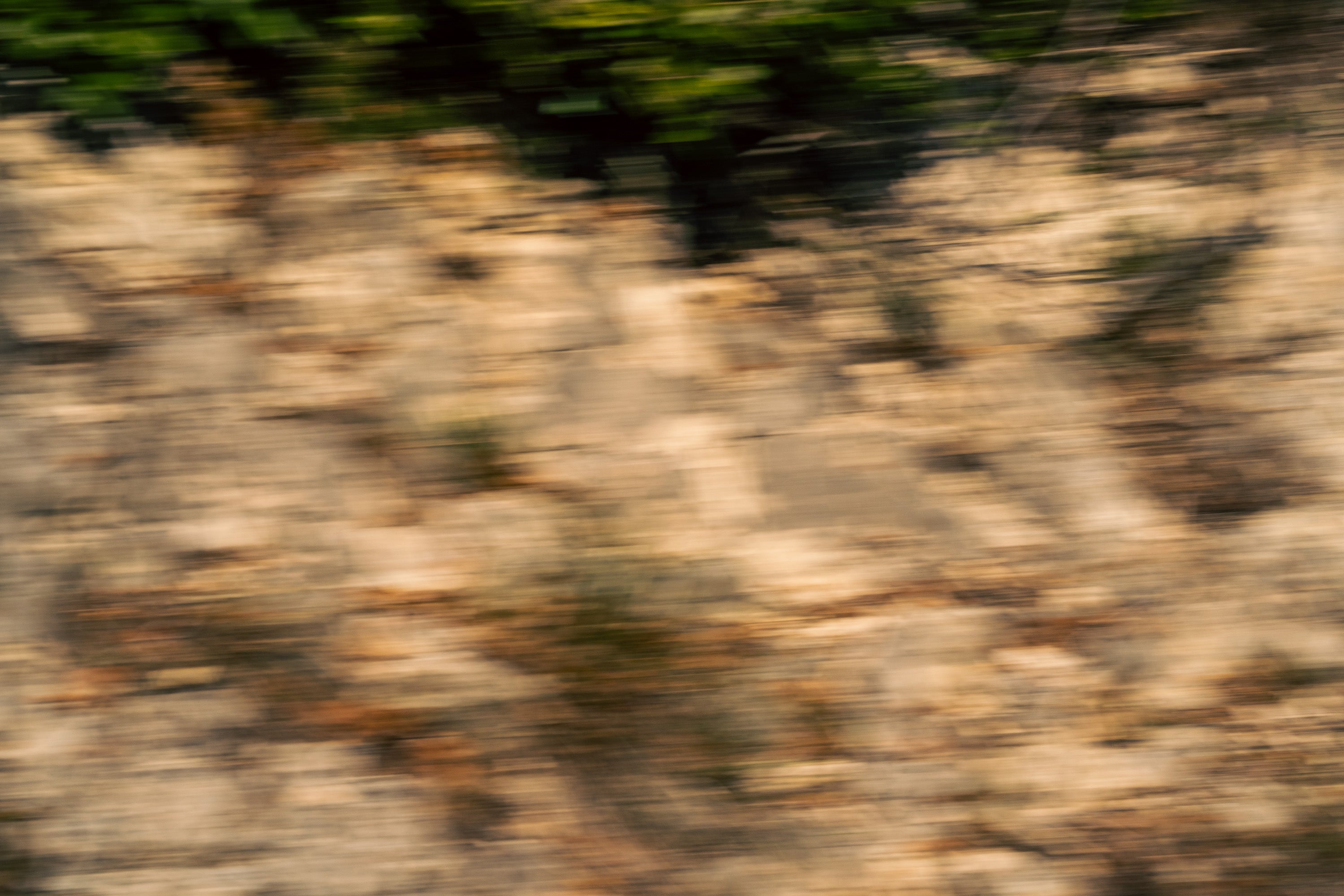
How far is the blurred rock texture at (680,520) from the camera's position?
2520 mm

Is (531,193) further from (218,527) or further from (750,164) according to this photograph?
(218,527)

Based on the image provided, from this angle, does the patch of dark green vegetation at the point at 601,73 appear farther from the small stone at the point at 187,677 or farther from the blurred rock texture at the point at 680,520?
the small stone at the point at 187,677

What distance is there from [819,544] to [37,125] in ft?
7.62

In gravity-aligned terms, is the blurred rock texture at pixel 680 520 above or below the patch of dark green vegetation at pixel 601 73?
below

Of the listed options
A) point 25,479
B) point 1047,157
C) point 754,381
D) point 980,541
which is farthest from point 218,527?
point 1047,157

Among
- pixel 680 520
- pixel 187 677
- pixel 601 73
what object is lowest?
pixel 187 677

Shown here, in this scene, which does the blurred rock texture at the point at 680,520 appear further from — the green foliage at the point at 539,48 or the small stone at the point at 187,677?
the green foliage at the point at 539,48

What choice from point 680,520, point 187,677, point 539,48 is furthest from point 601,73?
point 187,677

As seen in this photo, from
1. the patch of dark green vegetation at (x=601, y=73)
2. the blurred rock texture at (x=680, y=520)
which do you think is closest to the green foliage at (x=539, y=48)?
the patch of dark green vegetation at (x=601, y=73)

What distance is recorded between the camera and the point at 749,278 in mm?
2896

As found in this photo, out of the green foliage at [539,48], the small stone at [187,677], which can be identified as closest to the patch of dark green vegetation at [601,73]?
the green foliage at [539,48]

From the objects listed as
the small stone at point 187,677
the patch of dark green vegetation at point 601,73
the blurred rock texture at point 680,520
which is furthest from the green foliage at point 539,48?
the small stone at point 187,677

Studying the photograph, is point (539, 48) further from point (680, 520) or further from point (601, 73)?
point (680, 520)

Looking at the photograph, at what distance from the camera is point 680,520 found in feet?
8.84
